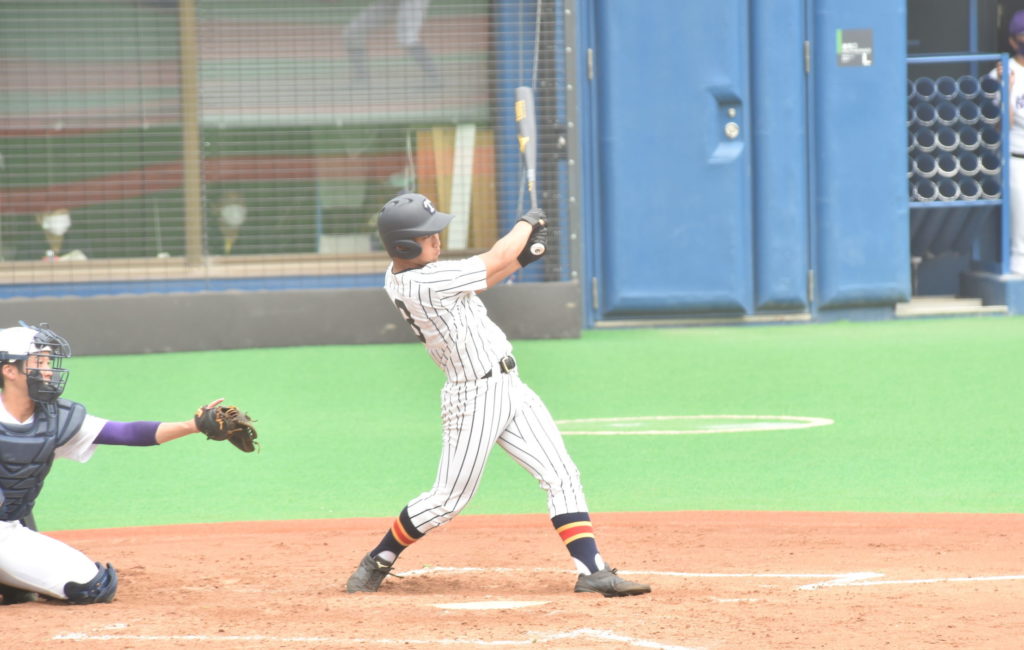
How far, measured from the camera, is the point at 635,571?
6098mm

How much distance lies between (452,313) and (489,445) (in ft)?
1.67

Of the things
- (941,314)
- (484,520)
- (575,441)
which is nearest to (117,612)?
(484,520)

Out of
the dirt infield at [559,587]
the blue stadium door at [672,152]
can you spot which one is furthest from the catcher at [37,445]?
the blue stadium door at [672,152]

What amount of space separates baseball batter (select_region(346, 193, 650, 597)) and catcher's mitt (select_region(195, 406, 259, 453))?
68 cm

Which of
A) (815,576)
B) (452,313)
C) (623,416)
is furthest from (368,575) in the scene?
(623,416)

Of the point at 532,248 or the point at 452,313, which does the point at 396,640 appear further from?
the point at 532,248

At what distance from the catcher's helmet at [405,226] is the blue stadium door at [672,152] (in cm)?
849

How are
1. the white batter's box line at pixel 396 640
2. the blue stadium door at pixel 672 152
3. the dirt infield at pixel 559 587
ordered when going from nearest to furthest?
the white batter's box line at pixel 396 640
the dirt infield at pixel 559 587
the blue stadium door at pixel 672 152

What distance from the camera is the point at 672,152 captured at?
548 inches

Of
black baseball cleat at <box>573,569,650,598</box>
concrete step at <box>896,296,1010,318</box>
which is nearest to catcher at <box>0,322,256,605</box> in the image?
black baseball cleat at <box>573,569,650,598</box>

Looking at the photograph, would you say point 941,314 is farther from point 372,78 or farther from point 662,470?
point 662,470

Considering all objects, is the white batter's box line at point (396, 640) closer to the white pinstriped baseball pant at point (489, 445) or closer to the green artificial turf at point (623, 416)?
the white pinstriped baseball pant at point (489, 445)

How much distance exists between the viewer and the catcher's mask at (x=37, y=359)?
5.59 m

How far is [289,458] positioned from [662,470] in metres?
2.20
